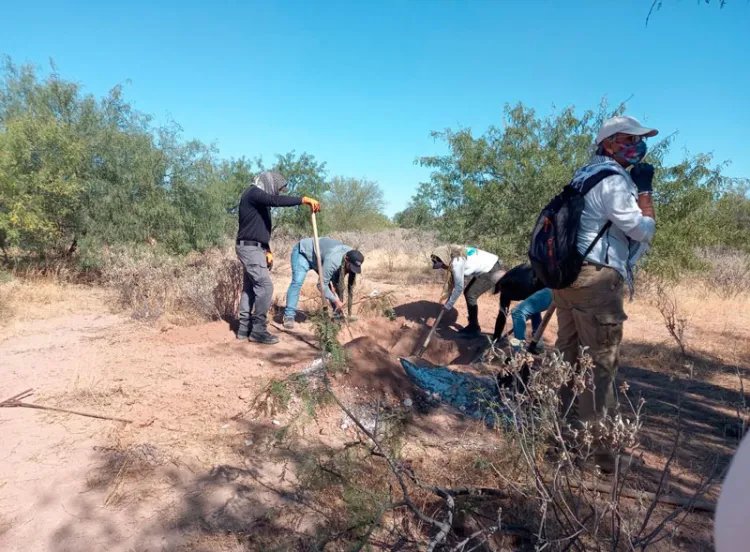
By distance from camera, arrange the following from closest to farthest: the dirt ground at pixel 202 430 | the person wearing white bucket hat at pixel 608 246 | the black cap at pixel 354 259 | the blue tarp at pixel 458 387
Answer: the dirt ground at pixel 202 430
the person wearing white bucket hat at pixel 608 246
the blue tarp at pixel 458 387
the black cap at pixel 354 259

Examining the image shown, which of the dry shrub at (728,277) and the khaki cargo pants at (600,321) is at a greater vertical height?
the dry shrub at (728,277)

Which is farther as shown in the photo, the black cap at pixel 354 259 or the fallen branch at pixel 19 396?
the black cap at pixel 354 259

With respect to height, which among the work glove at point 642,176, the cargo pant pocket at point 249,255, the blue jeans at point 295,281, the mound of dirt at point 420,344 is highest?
the work glove at point 642,176

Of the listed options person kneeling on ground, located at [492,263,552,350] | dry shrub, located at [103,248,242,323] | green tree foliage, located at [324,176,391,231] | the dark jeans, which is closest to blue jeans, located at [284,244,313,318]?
the dark jeans

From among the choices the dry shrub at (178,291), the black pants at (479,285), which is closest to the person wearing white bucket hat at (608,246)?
the black pants at (479,285)

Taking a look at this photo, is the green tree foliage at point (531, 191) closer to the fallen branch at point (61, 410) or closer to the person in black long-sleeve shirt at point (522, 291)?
the person in black long-sleeve shirt at point (522, 291)

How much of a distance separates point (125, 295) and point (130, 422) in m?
4.00

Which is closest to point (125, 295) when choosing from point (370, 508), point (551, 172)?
point (370, 508)

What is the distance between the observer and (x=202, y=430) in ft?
10.8

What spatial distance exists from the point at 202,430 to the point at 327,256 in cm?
303

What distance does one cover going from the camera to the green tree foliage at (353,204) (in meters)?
25.3

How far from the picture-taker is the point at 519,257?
8.56m

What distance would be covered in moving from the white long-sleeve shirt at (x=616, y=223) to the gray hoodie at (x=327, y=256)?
3.77 metres

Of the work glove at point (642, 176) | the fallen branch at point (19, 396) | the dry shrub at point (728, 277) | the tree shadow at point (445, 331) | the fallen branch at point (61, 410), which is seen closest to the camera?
the work glove at point (642, 176)
